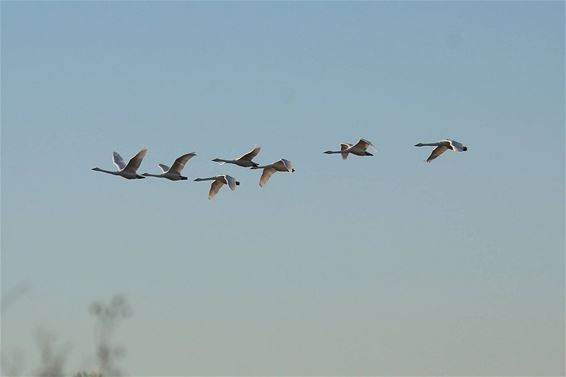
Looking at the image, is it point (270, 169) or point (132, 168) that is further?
point (270, 169)

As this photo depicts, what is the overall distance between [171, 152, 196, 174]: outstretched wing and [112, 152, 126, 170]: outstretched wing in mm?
3164

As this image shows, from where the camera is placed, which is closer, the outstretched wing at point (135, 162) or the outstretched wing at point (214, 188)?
the outstretched wing at point (135, 162)

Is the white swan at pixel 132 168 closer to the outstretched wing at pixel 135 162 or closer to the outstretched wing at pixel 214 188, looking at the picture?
the outstretched wing at pixel 135 162

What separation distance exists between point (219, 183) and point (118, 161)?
6.92m

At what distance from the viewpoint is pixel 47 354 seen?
93.9m

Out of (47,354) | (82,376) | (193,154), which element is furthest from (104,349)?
(82,376)

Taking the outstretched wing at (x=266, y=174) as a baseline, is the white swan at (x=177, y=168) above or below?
below

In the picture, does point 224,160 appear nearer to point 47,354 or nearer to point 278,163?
point 278,163

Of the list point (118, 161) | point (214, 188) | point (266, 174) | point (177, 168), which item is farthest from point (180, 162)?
point (266, 174)

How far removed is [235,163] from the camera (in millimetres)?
94625

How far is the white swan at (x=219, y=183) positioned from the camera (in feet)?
303

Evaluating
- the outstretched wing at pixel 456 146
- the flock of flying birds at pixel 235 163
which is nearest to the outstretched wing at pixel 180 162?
the flock of flying birds at pixel 235 163

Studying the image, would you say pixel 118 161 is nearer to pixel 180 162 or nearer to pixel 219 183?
pixel 180 162

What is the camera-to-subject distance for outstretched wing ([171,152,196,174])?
298 ft
